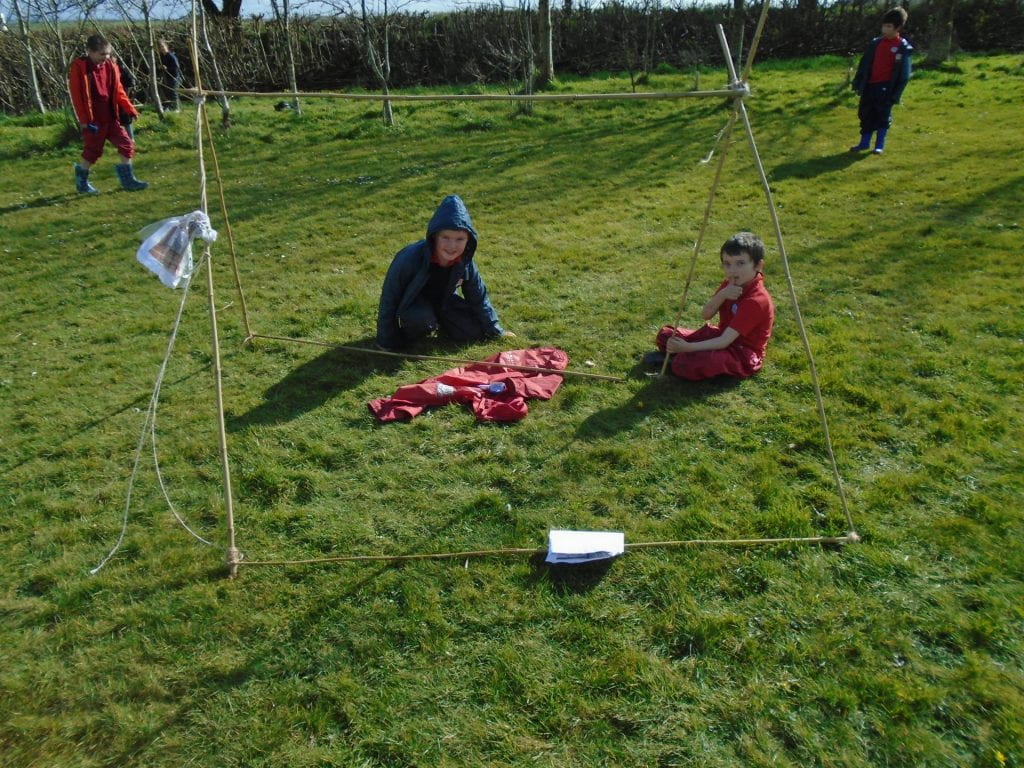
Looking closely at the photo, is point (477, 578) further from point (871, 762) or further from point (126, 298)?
point (126, 298)

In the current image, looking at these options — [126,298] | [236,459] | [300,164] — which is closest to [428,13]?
[300,164]

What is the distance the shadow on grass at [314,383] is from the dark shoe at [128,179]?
6.54 m

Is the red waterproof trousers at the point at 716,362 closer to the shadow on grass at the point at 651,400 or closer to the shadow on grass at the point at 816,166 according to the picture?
the shadow on grass at the point at 651,400

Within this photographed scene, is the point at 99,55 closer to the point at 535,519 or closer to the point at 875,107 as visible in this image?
the point at 535,519

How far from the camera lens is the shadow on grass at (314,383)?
15.5 feet

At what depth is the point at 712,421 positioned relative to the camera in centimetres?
451

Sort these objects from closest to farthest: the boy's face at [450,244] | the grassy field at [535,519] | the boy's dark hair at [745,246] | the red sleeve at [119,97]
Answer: the grassy field at [535,519] < the boy's dark hair at [745,246] < the boy's face at [450,244] < the red sleeve at [119,97]

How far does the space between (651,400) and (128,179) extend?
904cm

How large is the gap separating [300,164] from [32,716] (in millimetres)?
10190

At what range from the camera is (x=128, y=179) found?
10.0 m

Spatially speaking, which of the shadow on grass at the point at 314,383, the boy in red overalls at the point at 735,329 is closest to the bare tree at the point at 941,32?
the boy in red overalls at the point at 735,329

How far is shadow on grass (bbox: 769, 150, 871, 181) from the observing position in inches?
387

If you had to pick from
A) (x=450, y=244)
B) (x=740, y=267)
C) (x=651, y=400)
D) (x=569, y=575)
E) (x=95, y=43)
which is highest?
(x=95, y=43)

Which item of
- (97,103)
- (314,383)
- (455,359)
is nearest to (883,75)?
(455,359)
